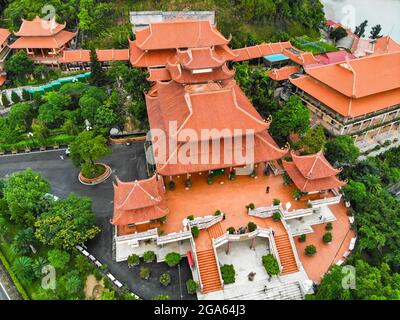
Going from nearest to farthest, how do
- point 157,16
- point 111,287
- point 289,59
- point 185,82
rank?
1. point 111,287
2. point 185,82
3. point 289,59
4. point 157,16

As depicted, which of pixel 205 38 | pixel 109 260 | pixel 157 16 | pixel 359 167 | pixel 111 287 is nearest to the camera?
pixel 111 287

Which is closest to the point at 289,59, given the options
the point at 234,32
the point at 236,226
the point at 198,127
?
the point at 234,32

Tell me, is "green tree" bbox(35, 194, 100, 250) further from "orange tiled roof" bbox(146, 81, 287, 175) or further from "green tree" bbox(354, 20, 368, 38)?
"green tree" bbox(354, 20, 368, 38)

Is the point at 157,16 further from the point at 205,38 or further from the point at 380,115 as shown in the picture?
the point at 380,115

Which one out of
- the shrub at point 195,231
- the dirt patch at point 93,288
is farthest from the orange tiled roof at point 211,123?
the dirt patch at point 93,288

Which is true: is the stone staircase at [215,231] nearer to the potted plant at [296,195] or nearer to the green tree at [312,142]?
the potted plant at [296,195]

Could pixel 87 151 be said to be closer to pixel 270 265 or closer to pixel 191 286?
pixel 191 286

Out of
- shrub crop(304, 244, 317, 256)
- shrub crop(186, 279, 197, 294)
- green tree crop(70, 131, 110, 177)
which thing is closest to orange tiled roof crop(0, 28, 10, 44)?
green tree crop(70, 131, 110, 177)
